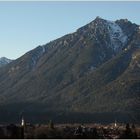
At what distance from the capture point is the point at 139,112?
527ft

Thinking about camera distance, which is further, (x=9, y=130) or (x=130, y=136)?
(x=130, y=136)

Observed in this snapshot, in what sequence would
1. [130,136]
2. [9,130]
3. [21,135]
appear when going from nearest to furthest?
[21,135], [9,130], [130,136]

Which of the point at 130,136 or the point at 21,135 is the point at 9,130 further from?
the point at 130,136

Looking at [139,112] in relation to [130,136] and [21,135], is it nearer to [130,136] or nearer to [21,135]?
[130,136]

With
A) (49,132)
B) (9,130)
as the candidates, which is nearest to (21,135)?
(9,130)

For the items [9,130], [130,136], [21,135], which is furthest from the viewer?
[130,136]

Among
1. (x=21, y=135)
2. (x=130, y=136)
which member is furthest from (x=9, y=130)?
(x=130, y=136)

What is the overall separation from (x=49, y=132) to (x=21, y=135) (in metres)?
28.5

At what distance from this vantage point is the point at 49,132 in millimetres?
170375

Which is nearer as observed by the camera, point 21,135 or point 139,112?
point 21,135

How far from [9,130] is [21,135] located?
Result: 10.9 m

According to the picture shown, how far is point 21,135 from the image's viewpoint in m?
143

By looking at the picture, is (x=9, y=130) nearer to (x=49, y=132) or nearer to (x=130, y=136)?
(x=49, y=132)

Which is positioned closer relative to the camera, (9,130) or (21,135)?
(21,135)
